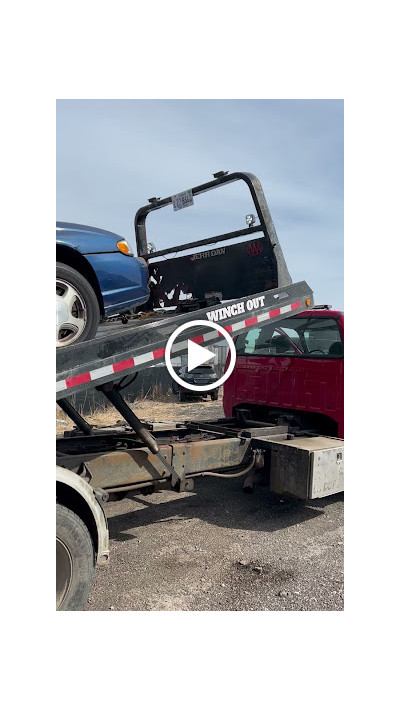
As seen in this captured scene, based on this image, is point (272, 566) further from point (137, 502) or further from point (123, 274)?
point (123, 274)

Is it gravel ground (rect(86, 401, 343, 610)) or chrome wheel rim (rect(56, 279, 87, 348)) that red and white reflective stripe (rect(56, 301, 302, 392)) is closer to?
chrome wheel rim (rect(56, 279, 87, 348))

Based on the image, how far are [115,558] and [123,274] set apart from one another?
2106 mm

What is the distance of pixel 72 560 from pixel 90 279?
68.0 inches

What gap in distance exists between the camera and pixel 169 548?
396 centimetres

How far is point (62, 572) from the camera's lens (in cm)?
279

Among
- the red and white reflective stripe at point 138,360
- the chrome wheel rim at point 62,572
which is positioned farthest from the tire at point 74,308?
the chrome wheel rim at point 62,572

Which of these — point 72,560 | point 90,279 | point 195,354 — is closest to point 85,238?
point 90,279

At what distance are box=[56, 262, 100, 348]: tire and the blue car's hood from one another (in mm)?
162

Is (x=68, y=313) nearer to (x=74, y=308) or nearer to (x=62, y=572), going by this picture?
(x=74, y=308)

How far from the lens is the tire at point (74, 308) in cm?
A: 307

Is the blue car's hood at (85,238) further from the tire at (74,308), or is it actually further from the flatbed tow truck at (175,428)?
the flatbed tow truck at (175,428)

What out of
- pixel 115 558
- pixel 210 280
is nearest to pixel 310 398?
pixel 210 280

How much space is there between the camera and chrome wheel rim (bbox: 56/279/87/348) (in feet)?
10.0

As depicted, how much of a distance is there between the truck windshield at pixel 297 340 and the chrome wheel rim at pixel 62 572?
2.90 metres
